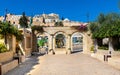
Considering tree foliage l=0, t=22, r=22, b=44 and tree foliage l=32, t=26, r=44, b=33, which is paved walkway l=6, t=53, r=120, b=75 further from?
tree foliage l=32, t=26, r=44, b=33

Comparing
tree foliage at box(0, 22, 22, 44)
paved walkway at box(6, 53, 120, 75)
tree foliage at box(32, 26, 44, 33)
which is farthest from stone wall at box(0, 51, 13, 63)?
tree foliage at box(32, 26, 44, 33)

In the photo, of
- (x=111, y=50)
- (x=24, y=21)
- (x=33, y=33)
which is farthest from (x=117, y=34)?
(x=24, y=21)

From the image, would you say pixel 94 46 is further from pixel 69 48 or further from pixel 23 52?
pixel 23 52

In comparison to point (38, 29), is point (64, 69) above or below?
below

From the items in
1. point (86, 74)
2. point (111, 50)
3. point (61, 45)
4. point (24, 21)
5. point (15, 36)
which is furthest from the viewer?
point (24, 21)

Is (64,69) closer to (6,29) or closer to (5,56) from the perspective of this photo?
(5,56)

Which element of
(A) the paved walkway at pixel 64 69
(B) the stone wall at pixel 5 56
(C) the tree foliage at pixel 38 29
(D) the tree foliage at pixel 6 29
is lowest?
(A) the paved walkway at pixel 64 69

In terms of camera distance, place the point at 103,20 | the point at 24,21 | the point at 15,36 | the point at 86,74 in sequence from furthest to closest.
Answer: the point at 24,21
the point at 103,20
the point at 15,36
the point at 86,74

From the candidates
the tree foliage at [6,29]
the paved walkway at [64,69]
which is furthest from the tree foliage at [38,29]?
the paved walkway at [64,69]

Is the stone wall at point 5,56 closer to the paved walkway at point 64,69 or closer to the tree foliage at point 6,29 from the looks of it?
the paved walkway at point 64,69

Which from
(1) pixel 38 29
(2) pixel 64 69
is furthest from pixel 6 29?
(1) pixel 38 29

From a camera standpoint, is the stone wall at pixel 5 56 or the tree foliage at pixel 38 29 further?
the tree foliage at pixel 38 29

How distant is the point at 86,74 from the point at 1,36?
9617mm

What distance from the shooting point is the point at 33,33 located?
3722 cm
